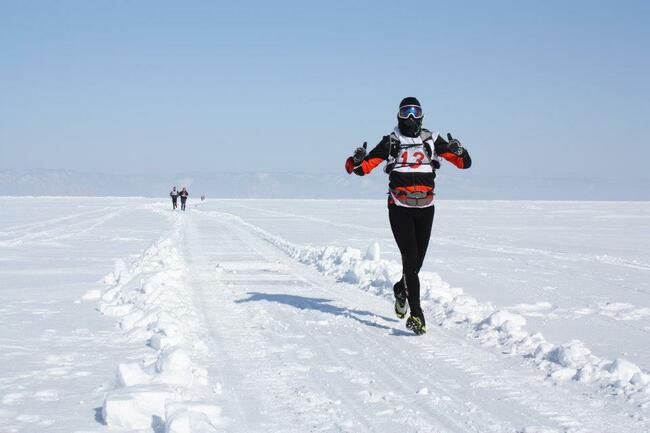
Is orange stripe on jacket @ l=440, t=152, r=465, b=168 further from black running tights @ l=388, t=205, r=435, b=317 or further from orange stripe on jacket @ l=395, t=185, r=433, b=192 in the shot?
black running tights @ l=388, t=205, r=435, b=317

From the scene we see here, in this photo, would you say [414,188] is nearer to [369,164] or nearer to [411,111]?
[369,164]

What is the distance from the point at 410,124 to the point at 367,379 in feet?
8.20

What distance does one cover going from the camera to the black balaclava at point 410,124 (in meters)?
5.75

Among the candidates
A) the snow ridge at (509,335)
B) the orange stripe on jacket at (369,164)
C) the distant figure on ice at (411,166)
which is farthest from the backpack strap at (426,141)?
the snow ridge at (509,335)

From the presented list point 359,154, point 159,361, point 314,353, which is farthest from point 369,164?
point 159,361

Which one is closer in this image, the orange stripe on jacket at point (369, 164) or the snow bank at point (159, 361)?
the snow bank at point (159, 361)

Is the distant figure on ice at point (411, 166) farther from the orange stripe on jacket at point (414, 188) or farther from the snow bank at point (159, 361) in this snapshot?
the snow bank at point (159, 361)

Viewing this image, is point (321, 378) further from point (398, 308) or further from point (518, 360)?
point (398, 308)

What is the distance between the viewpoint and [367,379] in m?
4.21

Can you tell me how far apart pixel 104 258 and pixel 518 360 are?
9.65m

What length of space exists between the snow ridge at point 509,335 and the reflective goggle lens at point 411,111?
1992mm

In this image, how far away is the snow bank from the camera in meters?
3.18

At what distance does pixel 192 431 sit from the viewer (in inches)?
118

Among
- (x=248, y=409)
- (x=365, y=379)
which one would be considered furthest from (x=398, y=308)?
(x=248, y=409)
